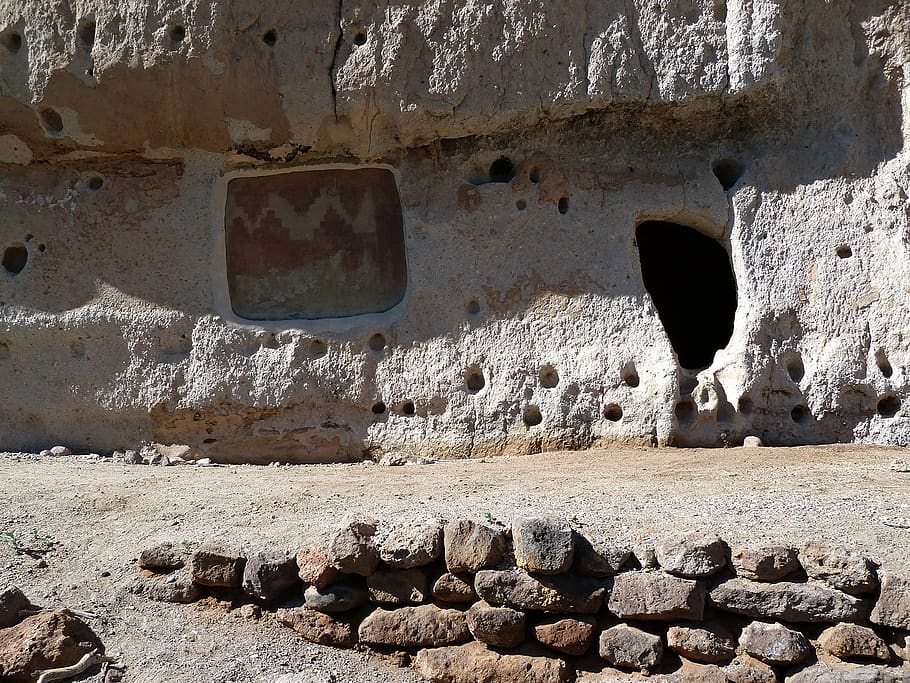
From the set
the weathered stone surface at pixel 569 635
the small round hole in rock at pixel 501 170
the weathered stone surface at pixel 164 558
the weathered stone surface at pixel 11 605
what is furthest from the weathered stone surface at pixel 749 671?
the small round hole in rock at pixel 501 170

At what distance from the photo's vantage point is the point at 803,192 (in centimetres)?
586

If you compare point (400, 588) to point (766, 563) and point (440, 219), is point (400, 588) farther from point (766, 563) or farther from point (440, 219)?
point (440, 219)

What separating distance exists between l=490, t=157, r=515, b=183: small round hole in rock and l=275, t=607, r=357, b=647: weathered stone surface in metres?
3.82

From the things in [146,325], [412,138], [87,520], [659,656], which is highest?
[412,138]

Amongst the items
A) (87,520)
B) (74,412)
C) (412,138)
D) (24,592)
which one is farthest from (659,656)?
(74,412)

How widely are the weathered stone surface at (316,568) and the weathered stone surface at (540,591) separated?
19.4 inches

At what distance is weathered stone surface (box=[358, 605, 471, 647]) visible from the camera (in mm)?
3014

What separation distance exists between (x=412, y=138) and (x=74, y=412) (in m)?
2.91

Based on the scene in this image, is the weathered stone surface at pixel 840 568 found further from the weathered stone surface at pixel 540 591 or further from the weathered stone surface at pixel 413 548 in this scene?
the weathered stone surface at pixel 413 548

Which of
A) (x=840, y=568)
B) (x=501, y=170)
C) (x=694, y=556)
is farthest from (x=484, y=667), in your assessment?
(x=501, y=170)

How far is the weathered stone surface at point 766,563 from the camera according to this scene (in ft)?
9.36

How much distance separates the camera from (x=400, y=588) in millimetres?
3098

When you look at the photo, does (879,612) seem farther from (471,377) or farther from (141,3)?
(141,3)

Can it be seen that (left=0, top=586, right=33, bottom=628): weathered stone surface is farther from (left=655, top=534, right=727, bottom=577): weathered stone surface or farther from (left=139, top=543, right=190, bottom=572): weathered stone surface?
(left=655, top=534, right=727, bottom=577): weathered stone surface
